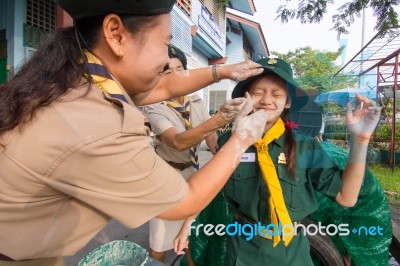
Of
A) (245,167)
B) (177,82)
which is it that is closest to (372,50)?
(245,167)

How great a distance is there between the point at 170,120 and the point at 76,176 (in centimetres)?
130

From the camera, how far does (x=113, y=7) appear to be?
2.72 ft

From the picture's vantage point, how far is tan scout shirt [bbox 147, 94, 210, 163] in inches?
77.0

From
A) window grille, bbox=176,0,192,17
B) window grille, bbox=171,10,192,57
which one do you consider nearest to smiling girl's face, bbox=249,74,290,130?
window grille, bbox=171,10,192,57

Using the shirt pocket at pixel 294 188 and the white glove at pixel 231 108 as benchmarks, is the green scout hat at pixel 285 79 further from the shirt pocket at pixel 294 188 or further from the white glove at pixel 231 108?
the shirt pocket at pixel 294 188

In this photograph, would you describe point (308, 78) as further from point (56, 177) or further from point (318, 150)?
point (56, 177)

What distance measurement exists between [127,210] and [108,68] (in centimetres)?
44

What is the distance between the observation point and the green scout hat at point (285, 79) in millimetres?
1420

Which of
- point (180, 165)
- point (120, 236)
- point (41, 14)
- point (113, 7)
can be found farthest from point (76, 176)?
point (41, 14)

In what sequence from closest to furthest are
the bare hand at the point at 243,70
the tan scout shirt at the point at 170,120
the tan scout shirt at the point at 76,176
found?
the tan scout shirt at the point at 76,176 → the bare hand at the point at 243,70 → the tan scout shirt at the point at 170,120

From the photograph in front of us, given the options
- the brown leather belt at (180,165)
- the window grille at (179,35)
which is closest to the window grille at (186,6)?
the window grille at (179,35)

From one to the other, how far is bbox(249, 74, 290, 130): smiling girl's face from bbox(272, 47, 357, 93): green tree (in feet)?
0.32

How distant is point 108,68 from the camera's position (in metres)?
0.94

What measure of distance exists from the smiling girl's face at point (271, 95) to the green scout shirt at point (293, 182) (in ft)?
0.54
